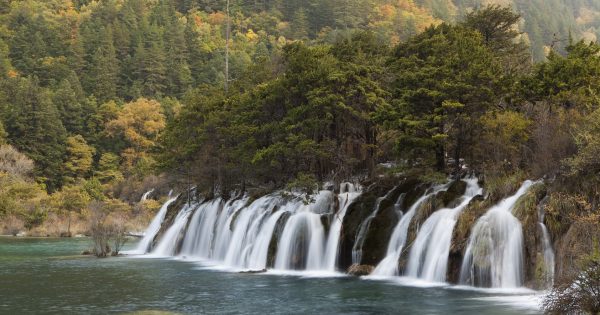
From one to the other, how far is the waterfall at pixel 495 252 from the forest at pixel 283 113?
1.93m

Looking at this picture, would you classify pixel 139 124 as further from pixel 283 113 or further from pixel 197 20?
pixel 283 113

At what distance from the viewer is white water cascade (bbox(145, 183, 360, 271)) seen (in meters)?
34.5

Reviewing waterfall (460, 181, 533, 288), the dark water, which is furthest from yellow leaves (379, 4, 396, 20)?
waterfall (460, 181, 533, 288)

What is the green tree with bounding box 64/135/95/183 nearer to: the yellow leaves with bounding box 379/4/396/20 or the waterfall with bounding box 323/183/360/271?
the waterfall with bounding box 323/183/360/271

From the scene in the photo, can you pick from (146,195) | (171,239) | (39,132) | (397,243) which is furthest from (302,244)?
(39,132)

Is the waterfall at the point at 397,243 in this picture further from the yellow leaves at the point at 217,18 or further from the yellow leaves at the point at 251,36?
the yellow leaves at the point at 217,18

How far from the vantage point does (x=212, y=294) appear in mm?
26484

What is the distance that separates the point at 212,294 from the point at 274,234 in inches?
403

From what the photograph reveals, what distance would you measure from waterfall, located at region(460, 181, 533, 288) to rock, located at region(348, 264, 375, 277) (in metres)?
5.83

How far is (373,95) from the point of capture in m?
37.4

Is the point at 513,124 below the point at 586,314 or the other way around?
the other way around

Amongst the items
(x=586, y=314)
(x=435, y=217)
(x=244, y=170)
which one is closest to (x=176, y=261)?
(x=244, y=170)

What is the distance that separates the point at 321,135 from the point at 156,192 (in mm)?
48862

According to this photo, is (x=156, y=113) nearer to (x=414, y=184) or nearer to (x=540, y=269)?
(x=414, y=184)
